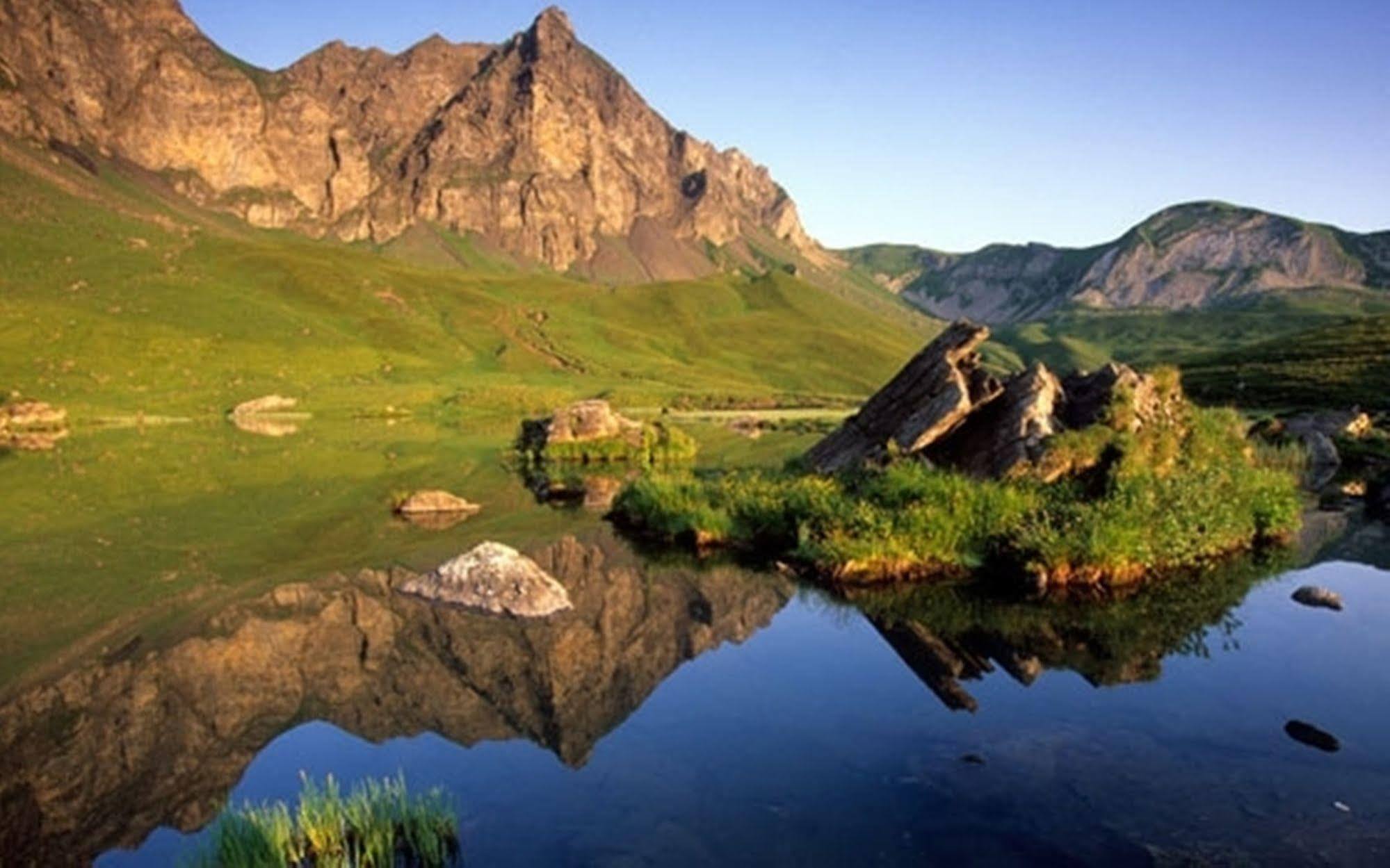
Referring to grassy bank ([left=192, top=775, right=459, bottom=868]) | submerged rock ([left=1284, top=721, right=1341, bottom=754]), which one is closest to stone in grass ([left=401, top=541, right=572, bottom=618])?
grassy bank ([left=192, top=775, right=459, bottom=868])

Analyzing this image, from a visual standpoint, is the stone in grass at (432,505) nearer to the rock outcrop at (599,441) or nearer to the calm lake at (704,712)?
the calm lake at (704,712)

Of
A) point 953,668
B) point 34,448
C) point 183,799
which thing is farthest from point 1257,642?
point 34,448

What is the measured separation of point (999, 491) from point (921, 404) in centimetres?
833

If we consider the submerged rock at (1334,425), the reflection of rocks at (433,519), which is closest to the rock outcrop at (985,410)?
the reflection of rocks at (433,519)

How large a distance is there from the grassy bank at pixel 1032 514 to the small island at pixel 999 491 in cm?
7

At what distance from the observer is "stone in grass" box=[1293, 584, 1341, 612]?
1273 inches

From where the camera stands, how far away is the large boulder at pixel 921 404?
41.0 m

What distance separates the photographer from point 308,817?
49.1 ft

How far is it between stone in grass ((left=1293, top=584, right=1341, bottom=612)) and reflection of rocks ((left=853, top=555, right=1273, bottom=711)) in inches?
74.7

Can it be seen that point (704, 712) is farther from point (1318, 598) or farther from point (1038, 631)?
point (1318, 598)

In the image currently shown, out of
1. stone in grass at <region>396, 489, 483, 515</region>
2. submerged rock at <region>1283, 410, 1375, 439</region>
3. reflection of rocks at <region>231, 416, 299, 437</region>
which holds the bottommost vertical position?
reflection of rocks at <region>231, 416, 299, 437</region>

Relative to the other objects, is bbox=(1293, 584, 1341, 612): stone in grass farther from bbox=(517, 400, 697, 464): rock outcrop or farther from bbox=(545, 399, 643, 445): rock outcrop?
bbox=(545, 399, 643, 445): rock outcrop

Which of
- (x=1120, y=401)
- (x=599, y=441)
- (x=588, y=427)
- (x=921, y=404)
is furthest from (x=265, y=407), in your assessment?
(x=1120, y=401)

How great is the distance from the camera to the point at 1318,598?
107ft
